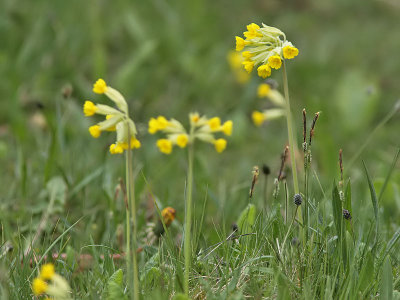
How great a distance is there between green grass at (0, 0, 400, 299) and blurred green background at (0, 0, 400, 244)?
14 mm

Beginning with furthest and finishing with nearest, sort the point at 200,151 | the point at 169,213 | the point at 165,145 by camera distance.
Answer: the point at 200,151
the point at 169,213
the point at 165,145

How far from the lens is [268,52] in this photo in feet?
5.52

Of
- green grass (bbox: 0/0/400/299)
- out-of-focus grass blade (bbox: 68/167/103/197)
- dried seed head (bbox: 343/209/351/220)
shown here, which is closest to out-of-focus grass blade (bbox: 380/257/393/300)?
green grass (bbox: 0/0/400/299)

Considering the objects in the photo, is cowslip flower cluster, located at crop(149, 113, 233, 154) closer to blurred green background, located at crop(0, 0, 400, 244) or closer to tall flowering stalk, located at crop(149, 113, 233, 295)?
tall flowering stalk, located at crop(149, 113, 233, 295)

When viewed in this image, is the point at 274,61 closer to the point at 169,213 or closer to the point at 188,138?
the point at 188,138

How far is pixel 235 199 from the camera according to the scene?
284 cm

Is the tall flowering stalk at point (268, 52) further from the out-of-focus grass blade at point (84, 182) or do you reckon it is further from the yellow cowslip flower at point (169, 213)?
the out-of-focus grass blade at point (84, 182)

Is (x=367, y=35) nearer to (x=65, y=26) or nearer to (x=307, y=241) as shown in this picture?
(x=65, y=26)

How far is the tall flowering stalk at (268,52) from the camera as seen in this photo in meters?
1.63

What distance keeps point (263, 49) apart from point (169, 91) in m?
2.84

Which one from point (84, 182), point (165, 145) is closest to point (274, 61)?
point (165, 145)

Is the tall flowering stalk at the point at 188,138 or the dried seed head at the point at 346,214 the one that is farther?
the dried seed head at the point at 346,214

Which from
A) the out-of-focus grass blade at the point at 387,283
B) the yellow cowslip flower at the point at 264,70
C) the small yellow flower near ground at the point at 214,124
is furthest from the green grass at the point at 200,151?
the yellow cowslip flower at the point at 264,70

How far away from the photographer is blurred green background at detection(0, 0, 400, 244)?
287cm
